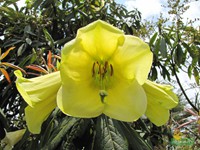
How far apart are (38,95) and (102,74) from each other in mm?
163

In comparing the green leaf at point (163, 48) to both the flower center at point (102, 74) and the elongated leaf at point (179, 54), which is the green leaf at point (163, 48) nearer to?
the elongated leaf at point (179, 54)

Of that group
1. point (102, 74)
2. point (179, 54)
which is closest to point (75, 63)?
point (102, 74)

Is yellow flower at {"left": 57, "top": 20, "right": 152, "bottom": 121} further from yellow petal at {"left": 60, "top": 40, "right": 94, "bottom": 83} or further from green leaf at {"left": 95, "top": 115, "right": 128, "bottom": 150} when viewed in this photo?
green leaf at {"left": 95, "top": 115, "right": 128, "bottom": 150}

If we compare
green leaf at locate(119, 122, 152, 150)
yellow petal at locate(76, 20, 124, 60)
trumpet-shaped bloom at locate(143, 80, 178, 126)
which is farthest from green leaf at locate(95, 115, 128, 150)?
yellow petal at locate(76, 20, 124, 60)

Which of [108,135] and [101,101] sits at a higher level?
[101,101]

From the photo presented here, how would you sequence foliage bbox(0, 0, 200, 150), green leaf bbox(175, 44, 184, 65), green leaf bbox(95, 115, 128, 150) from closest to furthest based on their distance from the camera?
green leaf bbox(95, 115, 128, 150), foliage bbox(0, 0, 200, 150), green leaf bbox(175, 44, 184, 65)

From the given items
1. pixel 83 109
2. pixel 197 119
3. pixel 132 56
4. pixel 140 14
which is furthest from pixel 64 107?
pixel 140 14

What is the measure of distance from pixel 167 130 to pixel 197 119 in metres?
0.21

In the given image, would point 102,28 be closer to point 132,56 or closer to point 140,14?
point 132,56

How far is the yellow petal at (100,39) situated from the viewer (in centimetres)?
79

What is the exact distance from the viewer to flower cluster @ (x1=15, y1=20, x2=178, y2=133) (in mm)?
817

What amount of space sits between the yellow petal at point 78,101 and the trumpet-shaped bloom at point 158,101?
0.12 metres

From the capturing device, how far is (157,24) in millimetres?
2545

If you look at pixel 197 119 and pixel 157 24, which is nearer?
pixel 197 119
